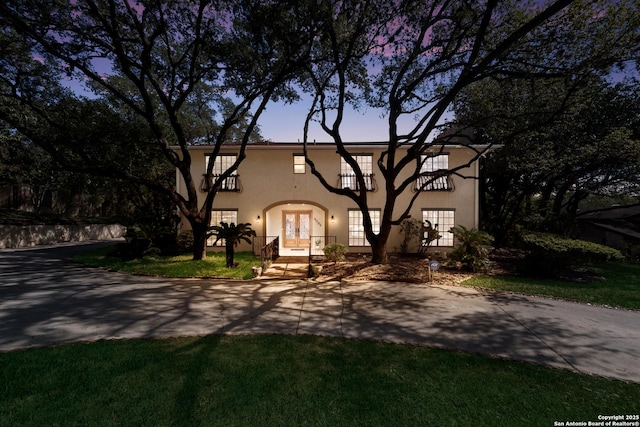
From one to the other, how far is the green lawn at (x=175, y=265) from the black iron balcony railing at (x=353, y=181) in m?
6.02

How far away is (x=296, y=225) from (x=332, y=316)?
10890 mm

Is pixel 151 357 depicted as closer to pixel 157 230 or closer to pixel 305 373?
pixel 305 373

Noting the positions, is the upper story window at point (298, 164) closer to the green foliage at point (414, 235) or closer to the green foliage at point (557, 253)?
the green foliage at point (414, 235)

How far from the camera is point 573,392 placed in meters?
3.47

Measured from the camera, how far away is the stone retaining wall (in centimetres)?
1617

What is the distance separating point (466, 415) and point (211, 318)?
15.9ft

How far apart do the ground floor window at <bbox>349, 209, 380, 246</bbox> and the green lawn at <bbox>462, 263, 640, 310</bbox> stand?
5929 mm

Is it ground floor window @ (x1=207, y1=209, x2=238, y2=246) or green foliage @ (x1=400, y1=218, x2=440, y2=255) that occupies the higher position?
ground floor window @ (x1=207, y1=209, x2=238, y2=246)

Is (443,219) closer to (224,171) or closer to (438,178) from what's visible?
(438,178)

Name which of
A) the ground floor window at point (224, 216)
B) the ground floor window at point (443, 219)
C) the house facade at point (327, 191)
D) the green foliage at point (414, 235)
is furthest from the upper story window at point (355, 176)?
the ground floor window at point (224, 216)

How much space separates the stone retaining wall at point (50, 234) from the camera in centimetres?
1617

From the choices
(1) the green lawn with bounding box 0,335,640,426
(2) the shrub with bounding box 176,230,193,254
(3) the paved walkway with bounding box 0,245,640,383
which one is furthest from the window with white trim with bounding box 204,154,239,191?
(1) the green lawn with bounding box 0,335,640,426

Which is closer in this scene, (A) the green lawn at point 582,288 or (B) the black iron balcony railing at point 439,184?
(A) the green lawn at point 582,288

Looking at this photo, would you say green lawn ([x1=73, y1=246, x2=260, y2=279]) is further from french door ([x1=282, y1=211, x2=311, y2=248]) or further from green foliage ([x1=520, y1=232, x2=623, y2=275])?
green foliage ([x1=520, y1=232, x2=623, y2=275])
